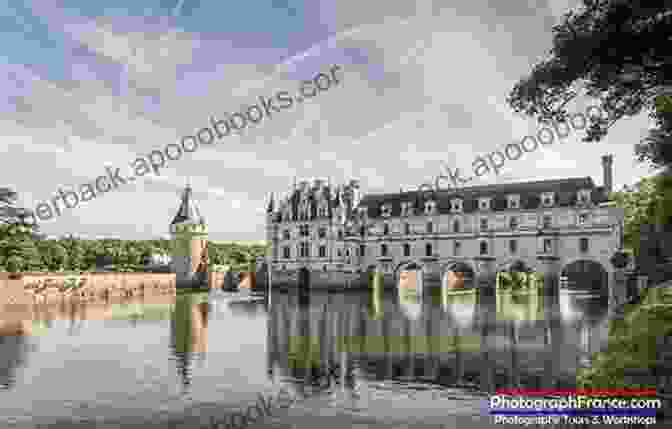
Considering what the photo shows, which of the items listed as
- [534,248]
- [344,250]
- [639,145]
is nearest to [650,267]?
[639,145]

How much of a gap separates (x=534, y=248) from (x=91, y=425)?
189 feet

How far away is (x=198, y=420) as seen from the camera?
47.1 ft

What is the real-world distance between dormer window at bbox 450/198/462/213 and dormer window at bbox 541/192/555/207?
32.3 ft

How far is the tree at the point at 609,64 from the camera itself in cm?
1342

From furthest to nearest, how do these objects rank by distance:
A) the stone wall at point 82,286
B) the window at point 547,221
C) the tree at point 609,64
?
1. the window at point 547,221
2. the stone wall at point 82,286
3. the tree at point 609,64

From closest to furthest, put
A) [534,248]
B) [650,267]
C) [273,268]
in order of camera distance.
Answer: [650,267] < [534,248] < [273,268]

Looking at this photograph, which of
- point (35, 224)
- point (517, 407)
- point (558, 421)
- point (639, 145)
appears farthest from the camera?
point (35, 224)

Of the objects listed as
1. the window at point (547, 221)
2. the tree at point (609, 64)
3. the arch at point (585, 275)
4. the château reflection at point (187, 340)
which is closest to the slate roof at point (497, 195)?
the window at point (547, 221)

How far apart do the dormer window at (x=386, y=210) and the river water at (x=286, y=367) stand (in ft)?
126

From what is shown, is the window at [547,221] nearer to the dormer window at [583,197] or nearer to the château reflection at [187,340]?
the dormer window at [583,197]

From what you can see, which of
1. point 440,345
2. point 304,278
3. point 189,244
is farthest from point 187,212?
point 440,345

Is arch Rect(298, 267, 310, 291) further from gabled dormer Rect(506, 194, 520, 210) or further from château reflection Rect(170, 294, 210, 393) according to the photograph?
château reflection Rect(170, 294, 210, 393)

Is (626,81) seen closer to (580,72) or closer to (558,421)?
(580,72)

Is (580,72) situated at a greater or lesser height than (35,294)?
greater
